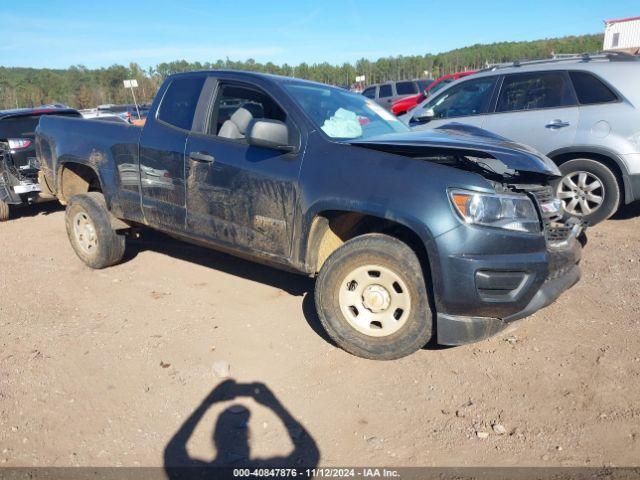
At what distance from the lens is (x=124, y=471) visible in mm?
2453

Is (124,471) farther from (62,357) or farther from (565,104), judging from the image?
(565,104)

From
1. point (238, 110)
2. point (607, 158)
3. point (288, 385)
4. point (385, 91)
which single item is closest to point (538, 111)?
point (607, 158)

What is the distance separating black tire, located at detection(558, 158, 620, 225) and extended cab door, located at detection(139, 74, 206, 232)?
158 inches

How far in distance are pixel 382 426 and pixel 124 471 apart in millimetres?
1347

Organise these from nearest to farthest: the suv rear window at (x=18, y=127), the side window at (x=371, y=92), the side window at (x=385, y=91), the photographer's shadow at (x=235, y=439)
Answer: the photographer's shadow at (x=235, y=439) < the suv rear window at (x=18, y=127) < the side window at (x=385, y=91) < the side window at (x=371, y=92)

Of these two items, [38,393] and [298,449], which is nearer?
[298,449]

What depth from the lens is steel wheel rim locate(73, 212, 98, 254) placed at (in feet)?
16.6

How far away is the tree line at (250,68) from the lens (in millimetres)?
48594

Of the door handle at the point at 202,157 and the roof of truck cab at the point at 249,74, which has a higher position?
the roof of truck cab at the point at 249,74

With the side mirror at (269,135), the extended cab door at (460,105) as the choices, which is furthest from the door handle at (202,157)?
the extended cab door at (460,105)

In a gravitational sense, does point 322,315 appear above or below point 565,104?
below

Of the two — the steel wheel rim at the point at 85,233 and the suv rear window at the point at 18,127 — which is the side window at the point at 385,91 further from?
the steel wheel rim at the point at 85,233

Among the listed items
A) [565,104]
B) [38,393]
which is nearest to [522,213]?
[38,393]

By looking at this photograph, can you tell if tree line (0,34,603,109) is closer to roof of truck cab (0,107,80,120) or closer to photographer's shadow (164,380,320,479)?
roof of truck cab (0,107,80,120)
